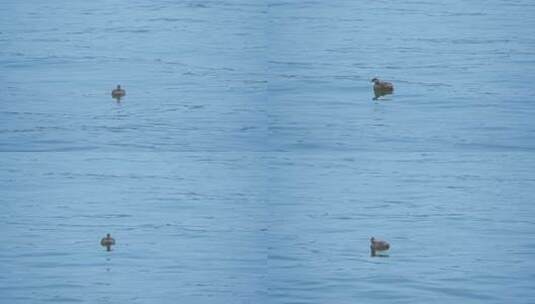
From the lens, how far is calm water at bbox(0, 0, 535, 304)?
20984 millimetres

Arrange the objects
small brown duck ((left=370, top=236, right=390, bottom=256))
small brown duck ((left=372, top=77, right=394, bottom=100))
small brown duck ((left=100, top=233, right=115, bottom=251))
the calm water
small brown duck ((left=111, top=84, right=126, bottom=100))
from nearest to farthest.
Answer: the calm water
small brown duck ((left=370, top=236, right=390, bottom=256))
small brown duck ((left=100, top=233, right=115, bottom=251))
small brown duck ((left=111, top=84, right=126, bottom=100))
small brown duck ((left=372, top=77, right=394, bottom=100))

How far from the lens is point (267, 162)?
2503 cm

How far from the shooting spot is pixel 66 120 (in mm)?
27297

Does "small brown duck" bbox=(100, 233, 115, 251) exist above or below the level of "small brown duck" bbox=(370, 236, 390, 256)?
above

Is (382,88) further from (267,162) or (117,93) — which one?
(267,162)

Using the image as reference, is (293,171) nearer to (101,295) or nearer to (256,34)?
(101,295)

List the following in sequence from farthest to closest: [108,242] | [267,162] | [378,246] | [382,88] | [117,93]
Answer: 1. [382,88]
2. [117,93]
3. [267,162]
4. [108,242]
5. [378,246]

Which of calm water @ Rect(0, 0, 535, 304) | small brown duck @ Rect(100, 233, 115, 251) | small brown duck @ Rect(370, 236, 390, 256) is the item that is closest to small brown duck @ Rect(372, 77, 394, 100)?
calm water @ Rect(0, 0, 535, 304)

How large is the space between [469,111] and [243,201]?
558 centimetres

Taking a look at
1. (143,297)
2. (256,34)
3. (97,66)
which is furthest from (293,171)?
(256,34)

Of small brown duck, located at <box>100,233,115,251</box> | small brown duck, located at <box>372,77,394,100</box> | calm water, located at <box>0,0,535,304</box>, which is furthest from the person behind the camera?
small brown duck, located at <box>372,77,394,100</box>

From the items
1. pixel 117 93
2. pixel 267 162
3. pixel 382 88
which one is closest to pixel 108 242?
pixel 267 162

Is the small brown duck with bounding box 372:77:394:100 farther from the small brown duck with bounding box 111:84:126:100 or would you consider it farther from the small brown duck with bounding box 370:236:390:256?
the small brown duck with bounding box 370:236:390:256

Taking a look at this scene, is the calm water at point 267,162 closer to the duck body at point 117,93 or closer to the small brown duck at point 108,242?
the small brown duck at point 108,242
